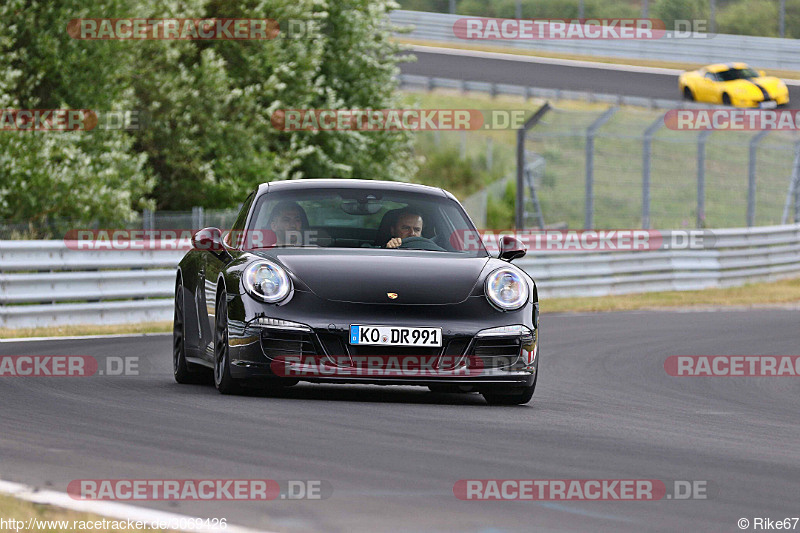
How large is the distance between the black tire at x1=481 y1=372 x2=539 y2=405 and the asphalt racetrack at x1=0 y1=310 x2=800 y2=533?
125mm

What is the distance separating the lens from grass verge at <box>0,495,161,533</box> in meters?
4.67

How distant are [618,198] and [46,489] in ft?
101

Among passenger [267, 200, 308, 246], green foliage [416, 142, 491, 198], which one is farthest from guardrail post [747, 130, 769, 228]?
passenger [267, 200, 308, 246]

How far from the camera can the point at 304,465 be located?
6035 millimetres

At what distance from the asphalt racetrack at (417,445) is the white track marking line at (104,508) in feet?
0.35

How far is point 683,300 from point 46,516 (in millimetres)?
19246

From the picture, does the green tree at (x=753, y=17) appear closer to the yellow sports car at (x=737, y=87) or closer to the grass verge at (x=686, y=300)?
the yellow sports car at (x=737, y=87)

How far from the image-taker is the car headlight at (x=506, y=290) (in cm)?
870

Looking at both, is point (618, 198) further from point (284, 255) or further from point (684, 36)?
point (284, 255)

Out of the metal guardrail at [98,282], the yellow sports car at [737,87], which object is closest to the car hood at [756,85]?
the yellow sports car at [737,87]
